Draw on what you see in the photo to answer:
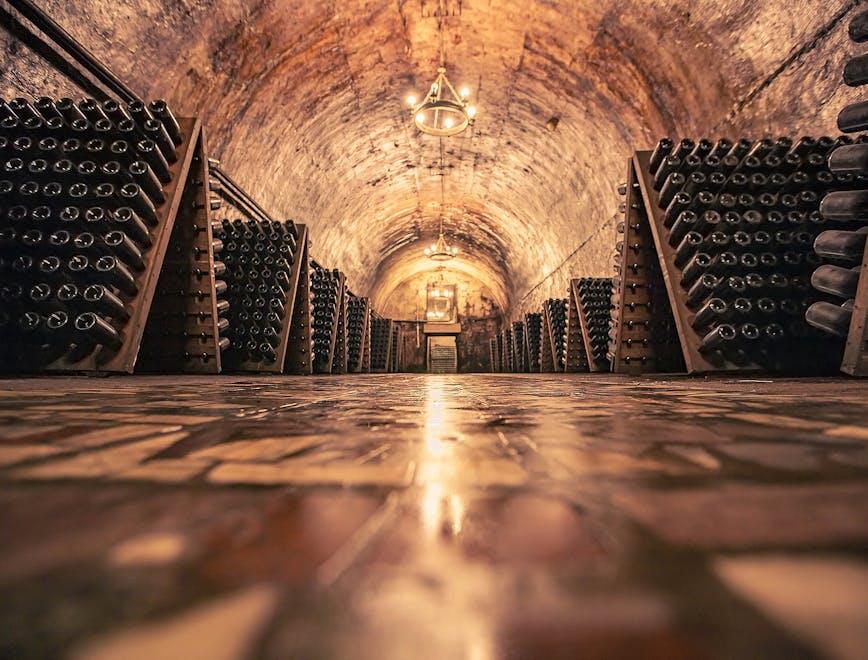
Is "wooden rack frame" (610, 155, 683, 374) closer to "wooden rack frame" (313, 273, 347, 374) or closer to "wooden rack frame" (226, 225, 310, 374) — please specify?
"wooden rack frame" (226, 225, 310, 374)

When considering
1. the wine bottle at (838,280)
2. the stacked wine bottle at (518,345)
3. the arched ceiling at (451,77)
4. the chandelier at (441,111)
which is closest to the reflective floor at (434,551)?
the wine bottle at (838,280)

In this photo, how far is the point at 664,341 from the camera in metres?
3.85

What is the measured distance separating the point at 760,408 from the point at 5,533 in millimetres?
1136

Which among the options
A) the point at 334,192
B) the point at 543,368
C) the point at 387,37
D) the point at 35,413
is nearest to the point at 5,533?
the point at 35,413

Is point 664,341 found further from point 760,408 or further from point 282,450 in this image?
point 282,450

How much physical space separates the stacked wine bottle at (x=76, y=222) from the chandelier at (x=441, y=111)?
3921mm

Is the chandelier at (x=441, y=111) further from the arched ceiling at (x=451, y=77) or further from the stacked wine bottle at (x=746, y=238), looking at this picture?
the stacked wine bottle at (x=746, y=238)

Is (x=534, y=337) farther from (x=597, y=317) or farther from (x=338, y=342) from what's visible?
(x=338, y=342)

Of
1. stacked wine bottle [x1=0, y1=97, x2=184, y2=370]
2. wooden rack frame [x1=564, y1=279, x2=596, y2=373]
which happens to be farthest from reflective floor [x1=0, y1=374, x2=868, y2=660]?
wooden rack frame [x1=564, y1=279, x2=596, y2=373]

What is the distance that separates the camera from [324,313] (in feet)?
22.7

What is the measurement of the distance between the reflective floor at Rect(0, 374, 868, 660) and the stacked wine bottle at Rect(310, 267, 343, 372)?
20.7 feet

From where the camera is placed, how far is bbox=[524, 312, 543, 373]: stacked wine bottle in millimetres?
10344

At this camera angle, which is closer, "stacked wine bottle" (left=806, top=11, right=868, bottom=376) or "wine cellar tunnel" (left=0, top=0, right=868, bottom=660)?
"wine cellar tunnel" (left=0, top=0, right=868, bottom=660)

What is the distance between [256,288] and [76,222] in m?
1.73
